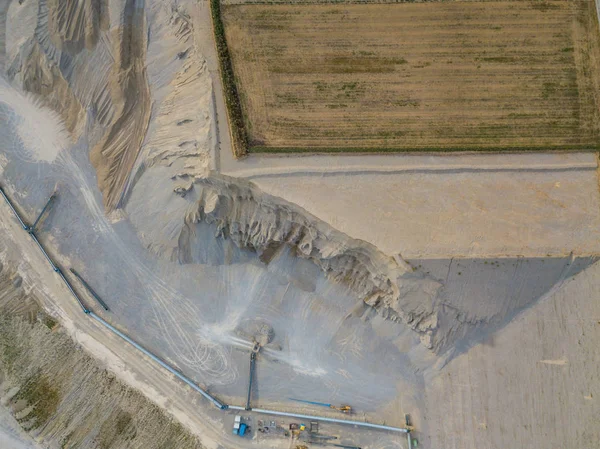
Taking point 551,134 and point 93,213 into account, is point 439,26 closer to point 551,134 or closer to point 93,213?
point 551,134

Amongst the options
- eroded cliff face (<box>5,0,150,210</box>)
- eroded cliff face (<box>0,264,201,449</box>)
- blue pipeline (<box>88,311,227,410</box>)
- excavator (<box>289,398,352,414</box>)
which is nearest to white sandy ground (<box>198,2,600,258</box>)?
eroded cliff face (<box>5,0,150,210</box>)

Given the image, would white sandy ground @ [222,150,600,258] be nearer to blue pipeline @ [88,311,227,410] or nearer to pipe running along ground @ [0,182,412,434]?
pipe running along ground @ [0,182,412,434]

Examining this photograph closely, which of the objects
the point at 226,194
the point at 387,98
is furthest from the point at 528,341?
the point at 226,194

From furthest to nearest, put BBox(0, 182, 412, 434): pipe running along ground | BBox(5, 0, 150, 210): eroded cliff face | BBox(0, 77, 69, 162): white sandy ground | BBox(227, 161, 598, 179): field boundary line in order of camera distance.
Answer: BBox(0, 77, 69, 162): white sandy ground → BBox(5, 0, 150, 210): eroded cliff face → BBox(0, 182, 412, 434): pipe running along ground → BBox(227, 161, 598, 179): field boundary line

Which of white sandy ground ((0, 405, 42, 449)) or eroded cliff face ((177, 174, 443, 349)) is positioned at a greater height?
eroded cliff face ((177, 174, 443, 349))

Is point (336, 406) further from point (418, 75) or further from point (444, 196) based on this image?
point (418, 75)
